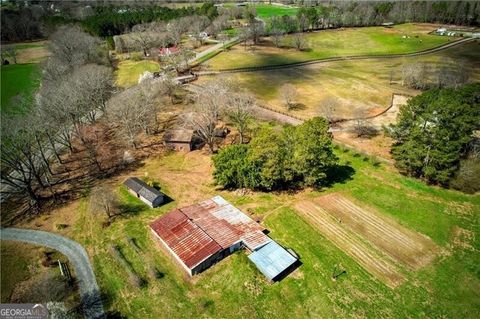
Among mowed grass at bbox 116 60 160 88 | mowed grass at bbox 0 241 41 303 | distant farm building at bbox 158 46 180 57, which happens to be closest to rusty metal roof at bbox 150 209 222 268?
mowed grass at bbox 0 241 41 303

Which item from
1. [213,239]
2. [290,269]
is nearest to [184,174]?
[213,239]

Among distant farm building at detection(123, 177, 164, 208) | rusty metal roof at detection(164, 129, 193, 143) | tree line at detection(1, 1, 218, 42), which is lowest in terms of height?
distant farm building at detection(123, 177, 164, 208)

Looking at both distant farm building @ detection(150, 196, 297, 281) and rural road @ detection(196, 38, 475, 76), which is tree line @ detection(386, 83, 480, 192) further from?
rural road @ detection(196, 38, 475, 76)

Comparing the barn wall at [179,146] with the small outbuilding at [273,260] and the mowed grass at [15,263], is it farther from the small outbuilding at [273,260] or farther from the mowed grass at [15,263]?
the small outbuilding at [273,260]

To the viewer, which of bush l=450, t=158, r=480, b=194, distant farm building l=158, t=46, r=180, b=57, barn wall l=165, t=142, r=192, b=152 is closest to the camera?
bush l=450, t=158, r=480, b=194

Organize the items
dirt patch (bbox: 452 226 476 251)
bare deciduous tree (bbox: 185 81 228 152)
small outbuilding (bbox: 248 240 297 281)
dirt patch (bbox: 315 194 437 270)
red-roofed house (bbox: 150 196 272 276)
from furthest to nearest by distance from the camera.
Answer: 1. bare deciduous tree (bbox: 185 81 228 152)
2. dirt patch (bbox: 452 226 476 251)
3. dirt patch (bbox: 315 194 437 270)
4. red-roofed house (bbox: 150 196 272 276)
5. small outbuilding (bbox: 248 240 297 281)

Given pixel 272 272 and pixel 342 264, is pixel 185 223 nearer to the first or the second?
pixel 272 272

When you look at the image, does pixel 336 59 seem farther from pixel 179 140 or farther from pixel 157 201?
pixel 157 201
